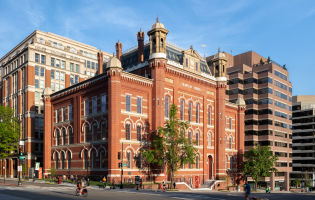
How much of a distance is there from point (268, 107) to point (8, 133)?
232 feet

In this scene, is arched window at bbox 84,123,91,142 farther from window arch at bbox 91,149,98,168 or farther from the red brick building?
window arch at bbox 91,149,98,168

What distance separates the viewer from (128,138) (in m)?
55.1

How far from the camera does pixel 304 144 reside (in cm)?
13362

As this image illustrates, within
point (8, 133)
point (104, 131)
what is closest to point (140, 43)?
point (104, 131)

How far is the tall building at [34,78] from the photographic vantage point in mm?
79750

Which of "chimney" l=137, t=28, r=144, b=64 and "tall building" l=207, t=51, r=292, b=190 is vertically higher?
"chimney" l=137, t=28, r=144, b=64

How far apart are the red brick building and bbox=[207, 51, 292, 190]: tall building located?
93.0ft

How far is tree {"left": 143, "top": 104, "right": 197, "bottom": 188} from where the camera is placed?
5331cm

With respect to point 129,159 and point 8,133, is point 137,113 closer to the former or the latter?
point 129,159

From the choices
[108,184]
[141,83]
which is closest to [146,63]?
[141,83]

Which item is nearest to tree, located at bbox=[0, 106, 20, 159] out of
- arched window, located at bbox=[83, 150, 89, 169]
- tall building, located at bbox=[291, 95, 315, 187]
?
arched window, located at bbox=[83, 150, 89, 169]

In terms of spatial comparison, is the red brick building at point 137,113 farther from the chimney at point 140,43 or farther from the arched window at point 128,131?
the chimney at point 140,43

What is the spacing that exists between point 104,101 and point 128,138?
23.9 feet

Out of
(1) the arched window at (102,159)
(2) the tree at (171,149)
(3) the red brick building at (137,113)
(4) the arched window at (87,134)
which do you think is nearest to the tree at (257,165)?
(3) the red brick building at (137,113)
